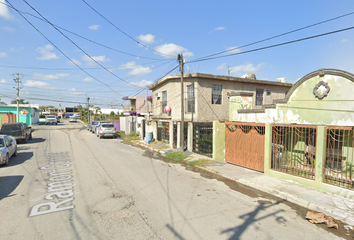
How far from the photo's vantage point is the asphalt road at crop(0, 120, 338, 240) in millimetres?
4219

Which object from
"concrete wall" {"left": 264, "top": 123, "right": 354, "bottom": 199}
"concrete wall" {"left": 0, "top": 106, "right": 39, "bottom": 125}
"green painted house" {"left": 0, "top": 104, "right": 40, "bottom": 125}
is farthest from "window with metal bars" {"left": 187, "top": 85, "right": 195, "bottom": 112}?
"concrete wall" {"left": 0, "top": 106, "right": 39, "bottom": 125}

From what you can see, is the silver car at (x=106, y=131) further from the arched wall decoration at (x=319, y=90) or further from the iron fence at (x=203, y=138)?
the arched wall decoration at (x=319, y=90)

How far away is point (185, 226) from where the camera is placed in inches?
175

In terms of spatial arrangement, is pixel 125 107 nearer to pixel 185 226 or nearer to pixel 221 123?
pixel 221 123

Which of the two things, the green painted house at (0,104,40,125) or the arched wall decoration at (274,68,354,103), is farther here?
the green painted house at (0,104,40,125)

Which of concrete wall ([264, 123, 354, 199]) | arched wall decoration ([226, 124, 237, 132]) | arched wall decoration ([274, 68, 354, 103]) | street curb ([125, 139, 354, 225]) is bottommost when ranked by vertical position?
street curb ([125, 139, 354, 225])

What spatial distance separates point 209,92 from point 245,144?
769cm

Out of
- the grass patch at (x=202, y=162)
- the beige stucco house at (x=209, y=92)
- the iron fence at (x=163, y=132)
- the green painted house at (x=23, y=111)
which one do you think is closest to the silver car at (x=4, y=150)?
the grass patch at (x=202, y=162)

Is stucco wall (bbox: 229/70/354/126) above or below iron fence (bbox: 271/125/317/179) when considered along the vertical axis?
above

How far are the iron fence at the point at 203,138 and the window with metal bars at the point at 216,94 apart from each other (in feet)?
14.3

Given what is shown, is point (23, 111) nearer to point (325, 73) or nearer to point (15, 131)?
point (15, 131)

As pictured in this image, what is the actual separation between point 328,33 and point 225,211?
23.8 ft

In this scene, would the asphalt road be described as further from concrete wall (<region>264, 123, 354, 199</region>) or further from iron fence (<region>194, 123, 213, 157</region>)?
iron fence (<region>194, 123, 213, 157</region>)

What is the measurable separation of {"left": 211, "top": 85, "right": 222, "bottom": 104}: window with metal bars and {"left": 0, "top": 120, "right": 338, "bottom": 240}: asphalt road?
942cm
